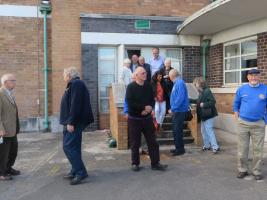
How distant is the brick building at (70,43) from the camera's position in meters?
11.9

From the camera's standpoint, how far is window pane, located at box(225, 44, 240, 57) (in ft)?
37.8

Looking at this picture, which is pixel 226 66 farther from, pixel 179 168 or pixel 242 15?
pixel 179 168

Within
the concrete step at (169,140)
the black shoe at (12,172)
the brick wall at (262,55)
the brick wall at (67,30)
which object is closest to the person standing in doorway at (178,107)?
the concrete step at (169,140)

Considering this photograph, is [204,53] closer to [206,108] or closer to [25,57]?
[206,108]

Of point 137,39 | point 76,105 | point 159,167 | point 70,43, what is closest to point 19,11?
point 70,43

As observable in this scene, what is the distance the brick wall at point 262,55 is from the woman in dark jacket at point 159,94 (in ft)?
8.60

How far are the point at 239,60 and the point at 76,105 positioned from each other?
662 centimetres

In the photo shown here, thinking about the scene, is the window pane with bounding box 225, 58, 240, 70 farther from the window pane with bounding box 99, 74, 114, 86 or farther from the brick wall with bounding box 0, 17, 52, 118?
the brick wall with bounding box 0, 17, 52, 118

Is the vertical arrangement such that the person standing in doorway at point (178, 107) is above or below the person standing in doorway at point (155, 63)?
below

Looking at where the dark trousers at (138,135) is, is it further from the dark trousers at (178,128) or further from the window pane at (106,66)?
the window pane at (106,66)

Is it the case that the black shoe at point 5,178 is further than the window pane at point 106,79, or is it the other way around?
the window pane at point 106,79

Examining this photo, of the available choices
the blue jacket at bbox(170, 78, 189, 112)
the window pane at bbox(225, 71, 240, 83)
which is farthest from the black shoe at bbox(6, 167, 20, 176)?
the window pane at bbox(225, 71, 240, 83)

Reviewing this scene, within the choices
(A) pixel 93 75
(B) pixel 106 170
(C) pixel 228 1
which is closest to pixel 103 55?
(A) pixel 93 75

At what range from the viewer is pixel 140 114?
700 centimetres
